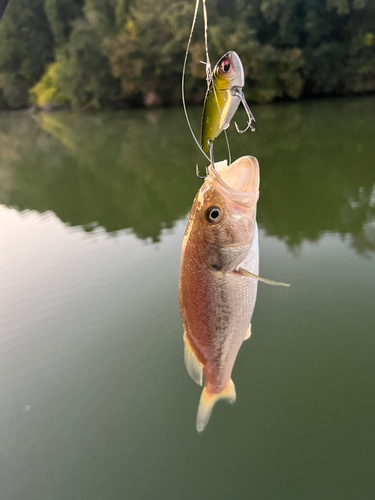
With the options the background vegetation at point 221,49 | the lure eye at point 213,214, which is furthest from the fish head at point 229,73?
the background vegetation at point 221,49

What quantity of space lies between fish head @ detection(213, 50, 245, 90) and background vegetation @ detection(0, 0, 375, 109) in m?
16.1

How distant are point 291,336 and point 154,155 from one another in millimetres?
9324

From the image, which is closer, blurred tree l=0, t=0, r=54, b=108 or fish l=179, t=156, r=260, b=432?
fish l=179, t=156, r=260, b=432

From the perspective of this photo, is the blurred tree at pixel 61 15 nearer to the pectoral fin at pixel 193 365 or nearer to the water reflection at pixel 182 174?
the water reflection at pixel 182 174

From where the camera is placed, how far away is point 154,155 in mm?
11852

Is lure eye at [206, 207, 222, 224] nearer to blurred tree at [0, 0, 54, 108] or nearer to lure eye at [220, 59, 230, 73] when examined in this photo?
lure eye at [220, 59, 230, 73]

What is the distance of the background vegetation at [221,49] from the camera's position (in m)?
18.8

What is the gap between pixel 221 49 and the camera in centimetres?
1839

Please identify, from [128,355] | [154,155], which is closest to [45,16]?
[154,155]

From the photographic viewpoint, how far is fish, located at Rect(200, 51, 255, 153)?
1.16m

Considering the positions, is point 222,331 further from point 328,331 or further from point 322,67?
point 322,67

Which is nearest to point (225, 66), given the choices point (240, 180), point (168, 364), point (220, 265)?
point (240, 180)

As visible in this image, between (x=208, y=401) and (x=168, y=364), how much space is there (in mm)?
2013

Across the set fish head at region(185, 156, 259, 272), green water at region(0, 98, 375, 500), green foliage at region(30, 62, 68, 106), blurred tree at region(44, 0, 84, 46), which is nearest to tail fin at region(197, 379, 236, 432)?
fish head at region(185, 156, 259, 272)
